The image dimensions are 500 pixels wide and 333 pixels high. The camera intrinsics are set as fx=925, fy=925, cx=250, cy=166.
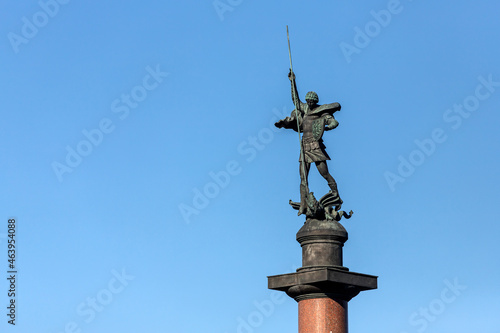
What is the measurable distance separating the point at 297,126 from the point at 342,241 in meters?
4.01

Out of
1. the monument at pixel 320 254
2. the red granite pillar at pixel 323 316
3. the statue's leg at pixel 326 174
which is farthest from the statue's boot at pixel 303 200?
the red granite pillar at pixel 323 316

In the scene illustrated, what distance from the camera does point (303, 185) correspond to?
27.4 metres

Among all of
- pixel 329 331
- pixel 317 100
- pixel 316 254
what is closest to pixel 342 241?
pixel 316 254

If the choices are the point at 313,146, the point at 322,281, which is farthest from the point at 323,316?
the point at 313,146

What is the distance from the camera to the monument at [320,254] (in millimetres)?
25500

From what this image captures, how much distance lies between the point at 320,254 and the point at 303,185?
236 centimetres

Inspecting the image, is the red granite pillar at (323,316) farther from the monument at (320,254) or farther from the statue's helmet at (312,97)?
the statue's helmet at (312,97)

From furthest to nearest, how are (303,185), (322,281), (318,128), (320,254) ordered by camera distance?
(318,128) → (303,185) → (320,254) → (322,281)

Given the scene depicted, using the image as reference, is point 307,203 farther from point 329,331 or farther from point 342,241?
point 329,331

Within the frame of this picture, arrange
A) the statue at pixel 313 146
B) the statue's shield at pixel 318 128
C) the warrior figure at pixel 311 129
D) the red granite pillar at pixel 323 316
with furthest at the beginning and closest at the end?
the statue's shield at pixel 318 128 → the warrior figure at pixel 311 129 → the statue at pixel 313 146 → the red granite pillar at pixel 323 316

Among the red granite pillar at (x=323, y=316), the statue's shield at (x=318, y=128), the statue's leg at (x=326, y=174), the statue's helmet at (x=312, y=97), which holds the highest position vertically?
the statue's helmet at (x=312, y=97)

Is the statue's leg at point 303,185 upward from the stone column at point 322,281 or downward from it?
upward

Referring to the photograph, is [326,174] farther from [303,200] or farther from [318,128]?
[318,128]

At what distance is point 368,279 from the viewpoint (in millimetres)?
26141
